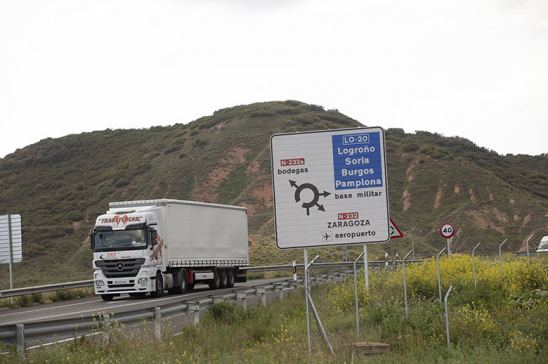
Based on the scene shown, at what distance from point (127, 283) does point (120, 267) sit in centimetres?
62

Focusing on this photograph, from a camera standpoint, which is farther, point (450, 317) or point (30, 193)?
point (30, 193)

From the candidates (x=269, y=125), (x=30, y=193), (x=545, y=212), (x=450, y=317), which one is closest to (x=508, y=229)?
(x=545, y=212)

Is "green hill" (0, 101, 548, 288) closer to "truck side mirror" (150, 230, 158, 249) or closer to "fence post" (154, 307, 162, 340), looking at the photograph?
"truck side mirror" (150, 230, 158, 249)

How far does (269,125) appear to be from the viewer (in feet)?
367

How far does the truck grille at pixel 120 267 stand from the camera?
3166 cm

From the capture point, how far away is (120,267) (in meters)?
31.9

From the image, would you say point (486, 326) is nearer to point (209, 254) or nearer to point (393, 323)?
point (393, 323)

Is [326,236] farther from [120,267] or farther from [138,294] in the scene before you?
[138,294]

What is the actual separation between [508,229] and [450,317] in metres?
65.2

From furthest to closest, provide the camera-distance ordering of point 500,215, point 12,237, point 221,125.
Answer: point 221,125 < point 500,215 < point 12,237

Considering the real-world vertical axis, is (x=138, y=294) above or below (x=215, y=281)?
below

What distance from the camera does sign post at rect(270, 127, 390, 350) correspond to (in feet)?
42.1

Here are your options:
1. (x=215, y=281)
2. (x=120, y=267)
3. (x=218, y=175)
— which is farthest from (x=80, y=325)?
(x=218, y=175)

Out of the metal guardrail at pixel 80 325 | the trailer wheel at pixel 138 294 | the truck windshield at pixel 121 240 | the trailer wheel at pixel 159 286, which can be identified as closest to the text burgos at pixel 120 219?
the truck windshield at pixel 121 240
